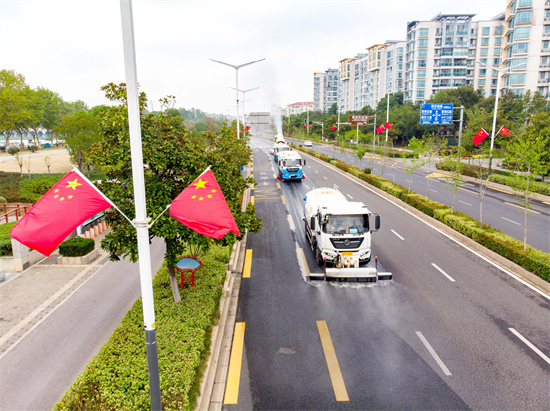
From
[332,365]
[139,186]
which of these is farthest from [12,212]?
[332,365]

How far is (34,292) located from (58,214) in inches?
387

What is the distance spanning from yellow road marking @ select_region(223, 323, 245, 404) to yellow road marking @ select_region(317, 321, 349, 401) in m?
2.20

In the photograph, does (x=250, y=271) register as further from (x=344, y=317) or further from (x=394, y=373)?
(x=394, y=373)

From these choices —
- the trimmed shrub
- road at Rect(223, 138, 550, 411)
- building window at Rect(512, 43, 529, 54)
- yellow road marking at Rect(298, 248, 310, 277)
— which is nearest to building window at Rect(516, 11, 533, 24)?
building window at Rect(512, 43, 529, 54)

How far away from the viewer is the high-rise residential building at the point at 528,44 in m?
64.8

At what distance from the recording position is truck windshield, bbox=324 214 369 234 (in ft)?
46.8

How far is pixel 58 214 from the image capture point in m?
5.46

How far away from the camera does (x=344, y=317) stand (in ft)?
37.5

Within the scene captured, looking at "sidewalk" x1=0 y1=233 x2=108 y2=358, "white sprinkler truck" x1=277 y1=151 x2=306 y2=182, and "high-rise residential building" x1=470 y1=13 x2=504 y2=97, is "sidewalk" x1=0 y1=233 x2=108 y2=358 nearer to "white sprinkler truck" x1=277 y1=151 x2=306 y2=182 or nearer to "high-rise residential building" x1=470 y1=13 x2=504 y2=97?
"white sprinkler truck" x1=277 y1=151 x2=306 y2=182

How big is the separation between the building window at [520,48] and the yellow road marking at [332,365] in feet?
255

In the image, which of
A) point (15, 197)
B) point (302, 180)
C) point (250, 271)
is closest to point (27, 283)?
point (250, 271)

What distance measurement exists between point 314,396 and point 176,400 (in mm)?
3110

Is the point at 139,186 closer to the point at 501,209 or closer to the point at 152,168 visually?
the point at 152,168

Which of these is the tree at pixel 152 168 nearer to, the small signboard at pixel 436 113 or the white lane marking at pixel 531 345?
the white lane marking at pixel 531 345
